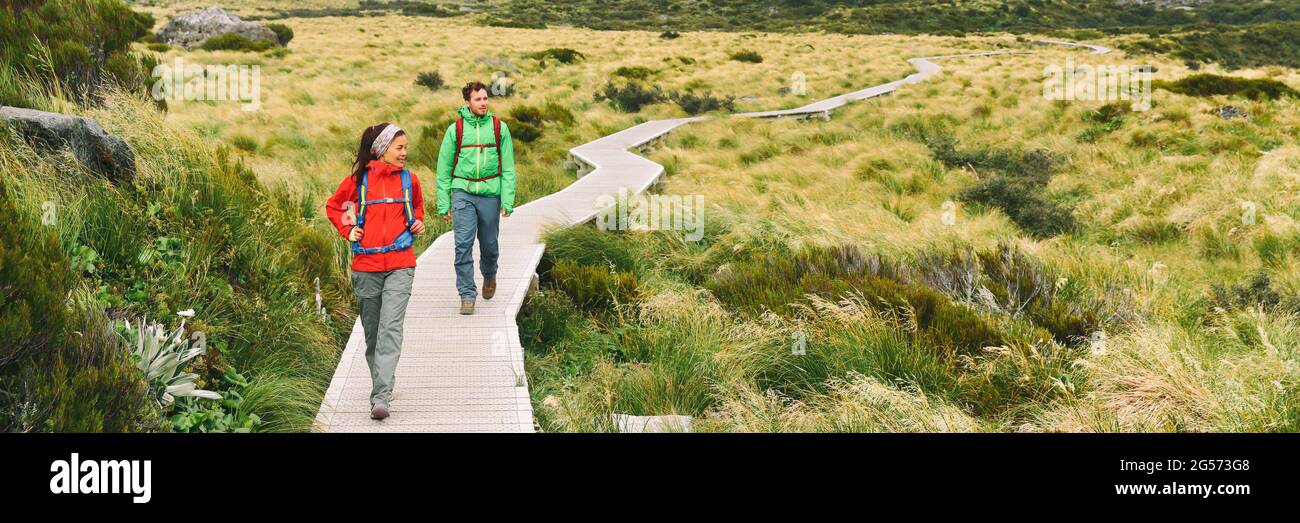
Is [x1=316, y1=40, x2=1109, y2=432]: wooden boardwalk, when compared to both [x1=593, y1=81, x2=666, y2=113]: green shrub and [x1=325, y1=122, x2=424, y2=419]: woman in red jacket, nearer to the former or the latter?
[x1=325, y1=122, x2=424, y2=419]: woman in red jacket

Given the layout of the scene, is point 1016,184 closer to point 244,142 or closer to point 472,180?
point 472,180

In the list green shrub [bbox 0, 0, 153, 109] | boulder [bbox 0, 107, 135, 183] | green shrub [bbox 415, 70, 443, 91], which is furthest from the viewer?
green shrub [bbox 415, 70, 443, 91]

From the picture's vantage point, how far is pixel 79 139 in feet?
20.6

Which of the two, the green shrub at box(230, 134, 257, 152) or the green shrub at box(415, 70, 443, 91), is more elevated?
the green shrub at box(415, 70, 443, 91)

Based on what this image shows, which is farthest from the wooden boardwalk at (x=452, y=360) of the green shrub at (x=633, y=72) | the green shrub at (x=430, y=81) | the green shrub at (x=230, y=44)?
the green shrub at (x=230, y=44)

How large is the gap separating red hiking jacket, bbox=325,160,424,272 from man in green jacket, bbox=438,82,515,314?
5.05 feet

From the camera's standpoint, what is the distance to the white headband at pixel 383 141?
4715 millimetres

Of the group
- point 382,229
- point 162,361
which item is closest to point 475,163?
point 382,229

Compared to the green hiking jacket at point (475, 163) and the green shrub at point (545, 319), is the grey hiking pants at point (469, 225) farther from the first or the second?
the green shrub at point (545, 319)

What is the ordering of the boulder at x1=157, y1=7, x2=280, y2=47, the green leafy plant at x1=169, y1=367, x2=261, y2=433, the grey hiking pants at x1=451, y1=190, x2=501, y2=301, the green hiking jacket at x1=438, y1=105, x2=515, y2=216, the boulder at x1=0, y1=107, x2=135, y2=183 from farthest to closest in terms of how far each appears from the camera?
the boulder at x1=157, y1=7, x2=280, y2=47 → the grey hiking pants at x1=451, y1=190, x2=501, y2=301 → the green hiking jacket at x1=438, y1=105, x2=515, y2=216 → the boulder at x1=0, y1=107, x2=135, y2=183 → the green leafy plant at x1=169, y1=367, x2=261, y2=433

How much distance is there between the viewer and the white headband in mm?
4715

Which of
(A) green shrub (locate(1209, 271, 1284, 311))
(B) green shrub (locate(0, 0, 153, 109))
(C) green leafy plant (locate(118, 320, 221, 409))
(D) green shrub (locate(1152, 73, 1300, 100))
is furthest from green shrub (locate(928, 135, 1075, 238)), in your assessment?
(B) green shrub (locate(0, 0, 153, 109))

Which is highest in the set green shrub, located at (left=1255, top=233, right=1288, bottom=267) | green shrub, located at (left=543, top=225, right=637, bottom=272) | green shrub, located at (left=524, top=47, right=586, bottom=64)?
green shrub, located at (left=524, top=47, right=586, bottom=64)
